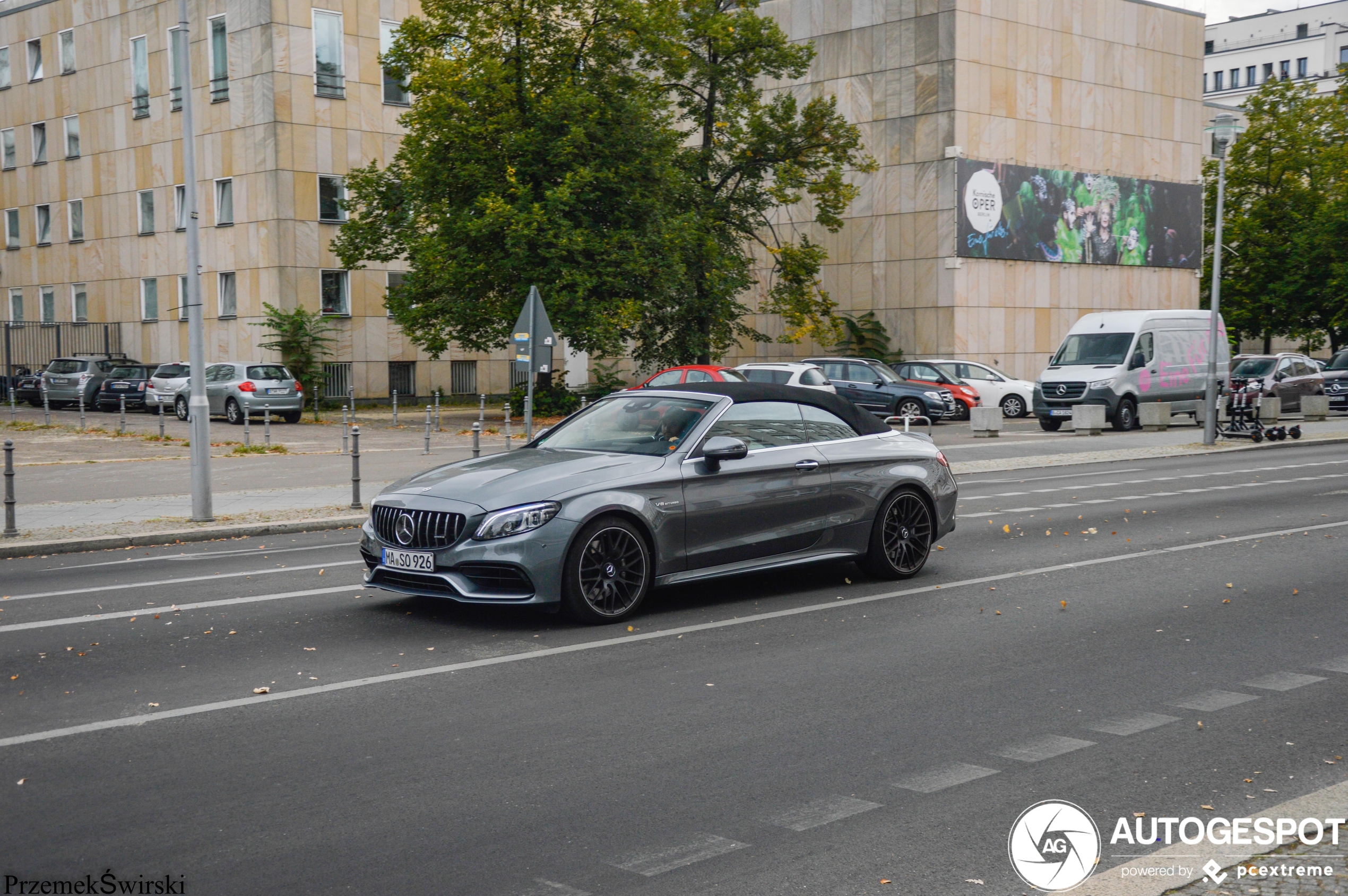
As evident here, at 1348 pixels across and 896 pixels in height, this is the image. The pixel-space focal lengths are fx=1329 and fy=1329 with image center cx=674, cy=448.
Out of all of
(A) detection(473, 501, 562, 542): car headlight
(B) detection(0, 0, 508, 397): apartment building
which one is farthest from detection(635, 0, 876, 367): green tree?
(A) detection(473, 501, 562, 542): car headlight

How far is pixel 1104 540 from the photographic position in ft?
41.7

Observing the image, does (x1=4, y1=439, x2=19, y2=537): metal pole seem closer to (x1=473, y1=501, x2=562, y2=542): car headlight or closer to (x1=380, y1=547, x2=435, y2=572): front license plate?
(x1=380, y1=547, x2=435, y2=572): front license plate

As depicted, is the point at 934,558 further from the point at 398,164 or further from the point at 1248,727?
the point at 398,164

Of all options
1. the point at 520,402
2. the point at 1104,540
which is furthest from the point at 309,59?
the point at 1104,540

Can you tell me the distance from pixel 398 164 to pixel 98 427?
38.0 feet

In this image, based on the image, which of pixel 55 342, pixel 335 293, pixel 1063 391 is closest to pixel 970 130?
pixel 1063 391

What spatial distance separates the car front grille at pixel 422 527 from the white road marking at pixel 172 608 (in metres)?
0.66

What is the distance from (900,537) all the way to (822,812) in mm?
5565

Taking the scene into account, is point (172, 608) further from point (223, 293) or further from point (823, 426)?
point (223, 293)

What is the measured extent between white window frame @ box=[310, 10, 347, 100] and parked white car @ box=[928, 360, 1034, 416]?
71.6 feet

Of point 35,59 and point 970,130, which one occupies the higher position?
point 35,59

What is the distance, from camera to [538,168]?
3319 cm

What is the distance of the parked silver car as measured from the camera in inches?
1369

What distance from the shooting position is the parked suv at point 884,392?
3438 cm
